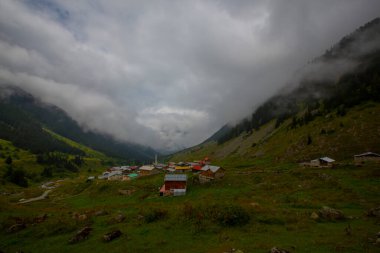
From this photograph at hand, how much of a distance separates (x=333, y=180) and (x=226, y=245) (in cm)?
4277

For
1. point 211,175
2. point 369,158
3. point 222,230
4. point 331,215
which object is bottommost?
point 222,230

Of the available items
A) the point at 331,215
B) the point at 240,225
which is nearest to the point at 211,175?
the point at 331,215

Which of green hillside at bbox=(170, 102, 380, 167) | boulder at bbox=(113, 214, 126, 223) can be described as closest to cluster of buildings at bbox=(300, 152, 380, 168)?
green hillside at bbox=(170, 102, 380, 167)

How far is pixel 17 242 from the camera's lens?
1105 inches

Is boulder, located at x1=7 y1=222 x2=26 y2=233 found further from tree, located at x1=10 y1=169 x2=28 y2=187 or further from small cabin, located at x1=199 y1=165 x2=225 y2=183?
tree, located at x1=10 y1=169 x2=28 y2=187

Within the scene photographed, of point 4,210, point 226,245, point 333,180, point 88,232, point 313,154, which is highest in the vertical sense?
point 313,154

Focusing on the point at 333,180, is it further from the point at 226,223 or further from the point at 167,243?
the point at 167,243

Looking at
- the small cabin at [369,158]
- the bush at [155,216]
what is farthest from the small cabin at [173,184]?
the small cabin at [369,158]

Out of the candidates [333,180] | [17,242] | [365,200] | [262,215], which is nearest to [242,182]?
[333,180]

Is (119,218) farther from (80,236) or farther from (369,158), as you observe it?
(369,158)

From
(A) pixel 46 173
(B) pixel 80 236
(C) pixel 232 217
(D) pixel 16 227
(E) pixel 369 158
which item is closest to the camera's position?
(C) pixel 232 217

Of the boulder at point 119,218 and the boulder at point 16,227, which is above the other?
the boulder at point 119,218

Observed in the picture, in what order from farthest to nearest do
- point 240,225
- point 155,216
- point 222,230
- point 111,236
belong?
point 155,216, point 240,225, point 111,236, point 222,230

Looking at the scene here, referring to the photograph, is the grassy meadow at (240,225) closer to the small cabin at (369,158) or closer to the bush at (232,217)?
the bush at (232,217)
